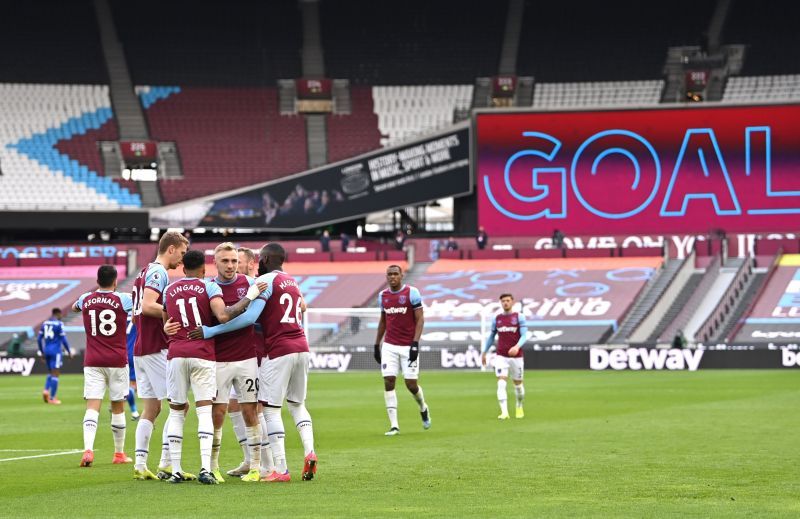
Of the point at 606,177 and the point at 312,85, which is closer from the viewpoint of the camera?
the point at 606,177

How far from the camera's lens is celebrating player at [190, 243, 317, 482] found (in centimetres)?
1302

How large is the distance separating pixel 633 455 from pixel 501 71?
2060 inches

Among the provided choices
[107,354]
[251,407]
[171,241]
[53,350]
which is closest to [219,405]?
[251,407]

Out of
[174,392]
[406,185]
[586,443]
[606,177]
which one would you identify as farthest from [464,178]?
[174,392]

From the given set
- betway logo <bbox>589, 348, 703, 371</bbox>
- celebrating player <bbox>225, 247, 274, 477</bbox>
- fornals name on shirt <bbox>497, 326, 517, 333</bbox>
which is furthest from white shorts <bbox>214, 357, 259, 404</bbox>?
betway logo <bbox>589, 348, 703, 371</bbox>

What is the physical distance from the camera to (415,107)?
2589 inches

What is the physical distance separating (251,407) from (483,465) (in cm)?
303

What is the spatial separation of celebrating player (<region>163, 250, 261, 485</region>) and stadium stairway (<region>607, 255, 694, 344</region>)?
3860cm

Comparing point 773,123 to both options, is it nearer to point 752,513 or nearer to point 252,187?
point 252,187

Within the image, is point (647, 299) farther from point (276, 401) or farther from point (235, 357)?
point (235, 357)

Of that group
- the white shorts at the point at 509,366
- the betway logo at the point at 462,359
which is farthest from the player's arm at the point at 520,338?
the betway logo at the point at 462,359

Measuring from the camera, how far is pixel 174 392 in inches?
502

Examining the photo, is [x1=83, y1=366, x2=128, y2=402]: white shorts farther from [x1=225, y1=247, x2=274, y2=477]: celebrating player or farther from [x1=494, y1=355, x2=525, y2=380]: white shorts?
[x1=494, y1=355, x2=525, y2=380]: white shorts

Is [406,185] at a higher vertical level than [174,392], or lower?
higher
